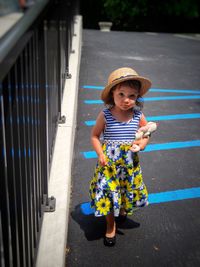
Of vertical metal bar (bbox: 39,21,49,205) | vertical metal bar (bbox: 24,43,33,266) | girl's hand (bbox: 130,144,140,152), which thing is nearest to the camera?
vertical metal bar (bbox: 24,43,33,266)

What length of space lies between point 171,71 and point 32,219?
7905mm

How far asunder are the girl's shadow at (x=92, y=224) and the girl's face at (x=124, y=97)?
3.88 ft

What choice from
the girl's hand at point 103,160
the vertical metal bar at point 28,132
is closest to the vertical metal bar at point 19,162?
the vertical metal bar at point 28,132

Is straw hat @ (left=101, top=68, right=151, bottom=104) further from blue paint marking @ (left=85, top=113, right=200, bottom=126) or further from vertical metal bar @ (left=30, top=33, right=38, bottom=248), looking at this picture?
blue paint marking @ (left=85, top=113, right=200, bottom=126)

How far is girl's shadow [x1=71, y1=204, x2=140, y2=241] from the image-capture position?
3312mm

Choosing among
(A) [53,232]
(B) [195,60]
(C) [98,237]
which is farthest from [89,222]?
(B) [195,60]

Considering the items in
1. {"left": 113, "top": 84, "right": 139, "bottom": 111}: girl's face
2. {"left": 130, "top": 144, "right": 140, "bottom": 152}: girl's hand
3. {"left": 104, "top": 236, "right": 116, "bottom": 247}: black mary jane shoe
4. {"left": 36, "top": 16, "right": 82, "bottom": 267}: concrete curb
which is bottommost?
{"left": 104, "top": 236, "right": 116, "bottom": 247}: black mary jane shoe

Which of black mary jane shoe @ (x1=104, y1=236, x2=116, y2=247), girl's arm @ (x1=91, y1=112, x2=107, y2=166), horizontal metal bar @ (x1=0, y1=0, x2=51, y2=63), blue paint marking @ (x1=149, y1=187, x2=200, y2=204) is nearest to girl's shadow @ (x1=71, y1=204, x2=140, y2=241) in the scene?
black mary jane shoe @ (x1=104, y1=236, x2=116, y2=247)

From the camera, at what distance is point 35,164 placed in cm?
242

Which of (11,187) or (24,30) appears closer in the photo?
(24,30)

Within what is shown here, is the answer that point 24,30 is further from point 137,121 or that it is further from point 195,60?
point 195,60

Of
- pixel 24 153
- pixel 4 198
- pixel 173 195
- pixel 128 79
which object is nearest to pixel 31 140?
pixel 24 153

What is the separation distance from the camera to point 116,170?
9.70ft

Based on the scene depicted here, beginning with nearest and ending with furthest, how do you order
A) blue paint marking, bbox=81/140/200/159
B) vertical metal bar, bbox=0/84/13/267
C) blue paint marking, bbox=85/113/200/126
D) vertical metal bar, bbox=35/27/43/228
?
vertical metal bar, bbox=0/84/13/267, vertical metal bar, bbox=35/27/43/228, blue paint marking, bbox=81/140/200/159, blue paint marking, bbox=85/113/200/126
